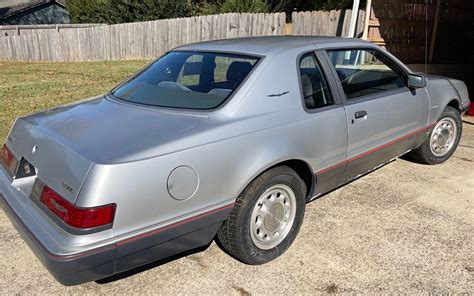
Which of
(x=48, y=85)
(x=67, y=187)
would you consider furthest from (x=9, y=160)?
(x=48, y=85)

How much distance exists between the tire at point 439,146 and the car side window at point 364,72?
984mm

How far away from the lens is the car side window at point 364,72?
3.47 meters

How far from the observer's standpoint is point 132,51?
1673 centimetres

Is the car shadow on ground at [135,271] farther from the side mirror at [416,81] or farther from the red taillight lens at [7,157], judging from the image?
the side mirror at [416,81]

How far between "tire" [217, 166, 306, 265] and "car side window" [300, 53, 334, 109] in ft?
1.94

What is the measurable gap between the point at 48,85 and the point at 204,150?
30.3ft

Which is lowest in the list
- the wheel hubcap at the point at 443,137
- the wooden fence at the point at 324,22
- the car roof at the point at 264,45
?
the wheel hubcap at the point at 443,137

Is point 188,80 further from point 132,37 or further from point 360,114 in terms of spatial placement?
point 132,37

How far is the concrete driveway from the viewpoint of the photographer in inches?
105

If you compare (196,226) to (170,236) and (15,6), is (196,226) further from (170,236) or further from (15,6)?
(15,6)

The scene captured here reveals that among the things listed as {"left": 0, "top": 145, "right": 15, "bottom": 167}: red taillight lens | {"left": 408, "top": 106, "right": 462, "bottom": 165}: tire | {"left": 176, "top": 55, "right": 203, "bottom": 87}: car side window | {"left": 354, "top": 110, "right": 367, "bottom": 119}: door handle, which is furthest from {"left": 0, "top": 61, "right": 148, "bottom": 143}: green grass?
{"left": 408, "top": 106, "right": 462, "bottom": 165}: tire

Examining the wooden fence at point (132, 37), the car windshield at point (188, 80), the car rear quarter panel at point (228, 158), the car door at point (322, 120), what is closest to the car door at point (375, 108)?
the car door at point (322, 120)

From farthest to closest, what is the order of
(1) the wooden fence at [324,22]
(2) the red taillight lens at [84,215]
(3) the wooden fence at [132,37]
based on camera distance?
1. (3) the wooden fence at [132,37]
2. (1) the wooden fence at [324,22]
3. (2) the red taillight lens at [84,215]

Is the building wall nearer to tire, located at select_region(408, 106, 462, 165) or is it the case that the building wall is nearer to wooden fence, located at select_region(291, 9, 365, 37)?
wooden fence, located at select_region(291, 9, 365, 37)
